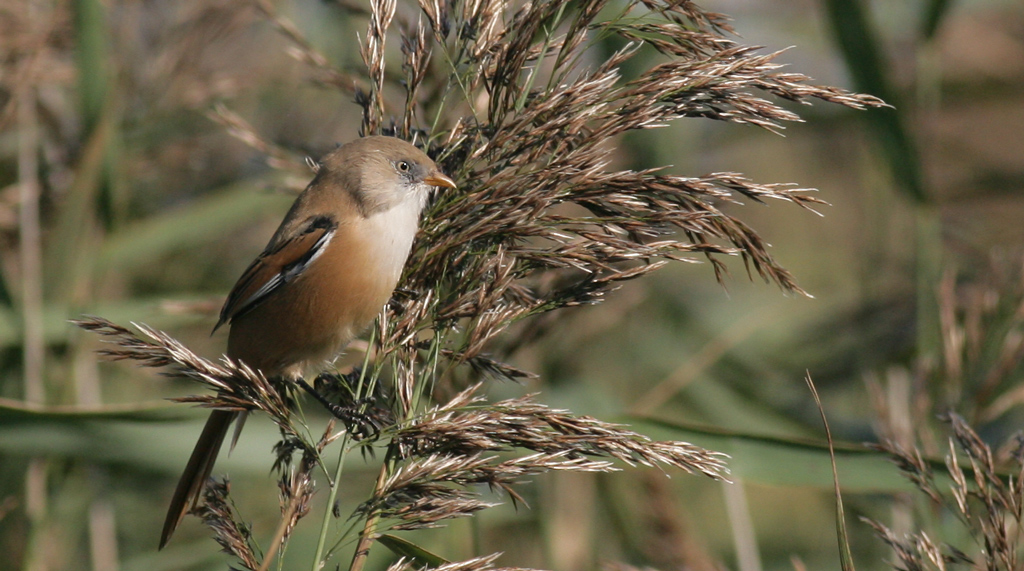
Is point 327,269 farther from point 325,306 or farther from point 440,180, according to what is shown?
point 440,180

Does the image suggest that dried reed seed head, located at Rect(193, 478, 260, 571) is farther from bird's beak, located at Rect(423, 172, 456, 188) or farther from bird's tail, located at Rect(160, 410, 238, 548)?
bird's beak, located at Rect(423, 172, 456, 188)

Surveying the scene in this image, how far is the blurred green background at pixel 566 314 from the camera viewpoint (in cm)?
276

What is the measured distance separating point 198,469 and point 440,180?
37.3 inches

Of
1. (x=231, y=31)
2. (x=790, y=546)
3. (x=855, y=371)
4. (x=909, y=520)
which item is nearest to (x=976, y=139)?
(x=855, y=371)

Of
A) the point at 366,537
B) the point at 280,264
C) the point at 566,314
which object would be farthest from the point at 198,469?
the point at 566,314

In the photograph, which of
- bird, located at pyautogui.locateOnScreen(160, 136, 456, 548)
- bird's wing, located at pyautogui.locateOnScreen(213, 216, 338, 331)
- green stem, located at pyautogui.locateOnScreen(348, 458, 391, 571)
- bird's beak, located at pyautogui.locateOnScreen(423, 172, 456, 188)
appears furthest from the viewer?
bird's wing, located at pyautogui.locateOnScreen(213, 216, 338, 331)

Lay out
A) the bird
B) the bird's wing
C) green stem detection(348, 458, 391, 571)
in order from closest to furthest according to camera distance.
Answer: green stem detection(348, 458, 391, 571) → the bird → the bird's wing

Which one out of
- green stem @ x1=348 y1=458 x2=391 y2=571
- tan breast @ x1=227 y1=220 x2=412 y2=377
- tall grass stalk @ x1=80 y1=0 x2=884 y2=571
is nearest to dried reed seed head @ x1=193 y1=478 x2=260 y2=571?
tall grass stalk @ x1=80 y1=0 x2=884 y2=571

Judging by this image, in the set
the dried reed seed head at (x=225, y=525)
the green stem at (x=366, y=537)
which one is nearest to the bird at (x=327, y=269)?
the dried reed seed head at (x=225, y=525)

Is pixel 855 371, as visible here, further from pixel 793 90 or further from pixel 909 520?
pixel 793 90

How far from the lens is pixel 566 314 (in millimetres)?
2879

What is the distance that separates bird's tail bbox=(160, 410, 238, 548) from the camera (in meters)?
2.20

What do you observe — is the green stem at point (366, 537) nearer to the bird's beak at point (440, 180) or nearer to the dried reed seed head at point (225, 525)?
the dried reed seed head at point (225, 525)

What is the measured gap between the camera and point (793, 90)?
6.22 feet
